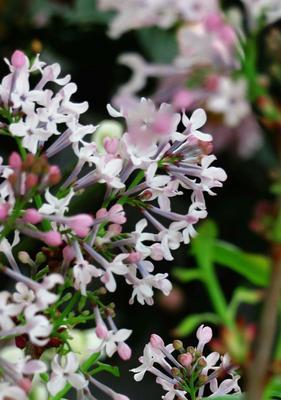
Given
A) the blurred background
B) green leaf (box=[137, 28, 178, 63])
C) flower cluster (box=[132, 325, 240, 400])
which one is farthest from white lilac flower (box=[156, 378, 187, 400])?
green leaf (box=[137, 28, 178, 63])

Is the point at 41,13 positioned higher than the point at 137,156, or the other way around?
the point at 137,156

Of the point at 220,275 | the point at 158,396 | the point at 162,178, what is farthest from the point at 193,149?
the point at 220,275

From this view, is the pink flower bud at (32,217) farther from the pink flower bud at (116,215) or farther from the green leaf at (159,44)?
the green leaf at (159,44)

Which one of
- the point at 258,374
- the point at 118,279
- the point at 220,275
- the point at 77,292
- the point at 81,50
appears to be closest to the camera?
the point at 258,374

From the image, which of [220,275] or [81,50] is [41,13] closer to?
[81,50]

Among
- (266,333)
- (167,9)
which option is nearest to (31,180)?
(266,333)

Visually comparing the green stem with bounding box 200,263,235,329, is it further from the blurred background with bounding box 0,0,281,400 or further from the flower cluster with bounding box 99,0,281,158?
the blurred background with bounding box 0,0,281,400

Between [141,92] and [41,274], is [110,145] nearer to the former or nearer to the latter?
[41,274]

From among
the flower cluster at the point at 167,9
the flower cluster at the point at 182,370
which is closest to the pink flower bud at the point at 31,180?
the flower cluster at the point at 182,370
